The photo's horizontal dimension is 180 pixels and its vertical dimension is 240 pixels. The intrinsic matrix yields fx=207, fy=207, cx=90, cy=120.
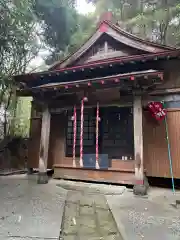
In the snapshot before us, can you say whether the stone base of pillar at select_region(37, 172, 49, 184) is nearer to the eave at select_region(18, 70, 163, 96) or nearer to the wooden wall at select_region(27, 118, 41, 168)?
the wooden wall at select_region(27, 118, 41, 168)

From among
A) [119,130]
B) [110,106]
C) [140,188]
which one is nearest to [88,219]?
[140,188]

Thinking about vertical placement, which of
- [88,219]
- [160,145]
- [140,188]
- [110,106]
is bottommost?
[88,219]

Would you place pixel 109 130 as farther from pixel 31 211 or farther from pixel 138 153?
pixel 31 211

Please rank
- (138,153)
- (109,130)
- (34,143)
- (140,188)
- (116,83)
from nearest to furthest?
(140,188) → (138,153) → (116,83) → (109,130) → (34,143)

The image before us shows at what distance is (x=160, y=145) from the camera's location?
5895mm

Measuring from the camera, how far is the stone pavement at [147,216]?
292 centimetres

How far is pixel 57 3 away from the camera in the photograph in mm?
11547

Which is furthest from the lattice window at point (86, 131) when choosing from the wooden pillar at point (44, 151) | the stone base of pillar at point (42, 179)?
the stone base of pillar at point (42, 179)

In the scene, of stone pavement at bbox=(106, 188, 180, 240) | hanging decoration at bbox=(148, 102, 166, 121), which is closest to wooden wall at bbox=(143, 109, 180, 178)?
hanging decoration at bbox=(148, 102, 166, 121)

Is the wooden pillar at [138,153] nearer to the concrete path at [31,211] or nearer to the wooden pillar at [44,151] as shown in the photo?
the concrete path at [31,211]

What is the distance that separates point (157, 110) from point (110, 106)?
54.3 inches

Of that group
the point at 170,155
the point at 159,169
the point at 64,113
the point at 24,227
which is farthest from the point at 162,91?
the point at 24,227

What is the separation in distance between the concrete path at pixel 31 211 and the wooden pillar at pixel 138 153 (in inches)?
73.9

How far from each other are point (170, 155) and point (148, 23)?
411 inches
